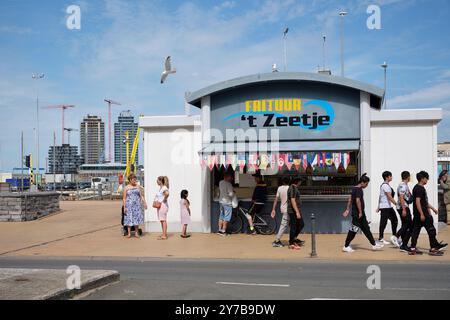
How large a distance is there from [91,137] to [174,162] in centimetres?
18423

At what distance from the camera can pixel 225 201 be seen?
1518 cm

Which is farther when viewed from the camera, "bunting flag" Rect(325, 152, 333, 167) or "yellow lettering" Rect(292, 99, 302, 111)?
"yellow lettering" Rect(292, 99, 302, 111)

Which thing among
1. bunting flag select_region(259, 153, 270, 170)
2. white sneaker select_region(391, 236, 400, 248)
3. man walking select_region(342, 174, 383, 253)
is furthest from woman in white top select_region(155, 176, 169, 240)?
white sneaker select_region(391, 236, 400, 248)

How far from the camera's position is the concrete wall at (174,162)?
16281 millimetres

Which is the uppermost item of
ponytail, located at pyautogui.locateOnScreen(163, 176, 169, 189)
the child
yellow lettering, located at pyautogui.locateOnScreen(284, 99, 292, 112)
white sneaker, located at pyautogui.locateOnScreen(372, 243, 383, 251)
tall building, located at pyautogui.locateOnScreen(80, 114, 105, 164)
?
tall building, located at pyautogui.locateOnScreen(80, 114, 105, 164)

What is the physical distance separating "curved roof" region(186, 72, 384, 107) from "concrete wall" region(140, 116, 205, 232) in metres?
0.98

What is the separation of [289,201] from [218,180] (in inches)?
161

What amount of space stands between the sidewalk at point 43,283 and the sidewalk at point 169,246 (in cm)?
374

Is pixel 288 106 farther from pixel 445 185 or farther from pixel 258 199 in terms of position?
pixel 445 185

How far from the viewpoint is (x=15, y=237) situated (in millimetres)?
16109

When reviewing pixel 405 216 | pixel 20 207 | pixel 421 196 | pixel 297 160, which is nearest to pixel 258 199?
pixel 297 160

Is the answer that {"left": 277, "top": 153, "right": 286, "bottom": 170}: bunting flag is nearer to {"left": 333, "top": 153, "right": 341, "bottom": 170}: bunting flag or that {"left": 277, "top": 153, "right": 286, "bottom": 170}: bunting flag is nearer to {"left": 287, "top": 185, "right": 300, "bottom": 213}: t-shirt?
{"left": 333, "top": 153, "right": 341, "bottom": 170}: bunting flag

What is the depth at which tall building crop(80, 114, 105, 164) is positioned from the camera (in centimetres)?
19025
